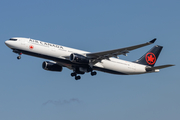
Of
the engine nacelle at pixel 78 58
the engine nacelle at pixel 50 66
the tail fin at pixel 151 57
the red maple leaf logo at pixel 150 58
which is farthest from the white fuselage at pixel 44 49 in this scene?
the red maple leaf logo at pixel 150 58

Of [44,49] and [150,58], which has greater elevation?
[150,58]

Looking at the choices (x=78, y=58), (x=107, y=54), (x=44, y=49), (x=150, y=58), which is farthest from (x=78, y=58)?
(x=150, y=58)

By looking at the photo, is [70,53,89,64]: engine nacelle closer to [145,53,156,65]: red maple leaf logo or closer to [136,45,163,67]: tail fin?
[136,45,163,67]: tail fin

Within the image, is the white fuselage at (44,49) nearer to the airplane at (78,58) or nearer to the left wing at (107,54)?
the airplane at (78,58)

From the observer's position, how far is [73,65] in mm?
51281

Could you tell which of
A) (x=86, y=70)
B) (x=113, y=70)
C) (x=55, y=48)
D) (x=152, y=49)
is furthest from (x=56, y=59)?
(x=152, y=49)

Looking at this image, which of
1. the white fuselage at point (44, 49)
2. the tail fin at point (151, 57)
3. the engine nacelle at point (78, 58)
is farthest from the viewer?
the tail fin at point (151, 57)

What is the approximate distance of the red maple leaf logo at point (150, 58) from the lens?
59375 mm

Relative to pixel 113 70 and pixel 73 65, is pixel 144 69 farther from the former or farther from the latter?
pixel 73 65

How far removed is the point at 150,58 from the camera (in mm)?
59719

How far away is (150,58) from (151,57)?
1.26 ft

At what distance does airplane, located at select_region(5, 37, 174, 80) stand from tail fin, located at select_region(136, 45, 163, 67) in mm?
1018

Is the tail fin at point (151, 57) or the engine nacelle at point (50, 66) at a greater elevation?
the tail fin at point (151, 57)

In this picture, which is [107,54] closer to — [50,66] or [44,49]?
[44,49]
